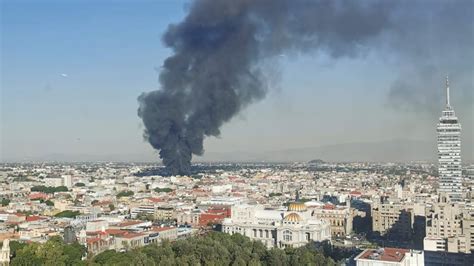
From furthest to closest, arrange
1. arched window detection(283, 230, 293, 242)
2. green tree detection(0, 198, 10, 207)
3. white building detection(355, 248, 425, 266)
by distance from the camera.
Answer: green tree detection(0, 198, 10, 207) < arched window detection(283, 230, 293, 242) < white building detection(355, 248, 425, 266)

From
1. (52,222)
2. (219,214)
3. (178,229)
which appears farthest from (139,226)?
(219,214)

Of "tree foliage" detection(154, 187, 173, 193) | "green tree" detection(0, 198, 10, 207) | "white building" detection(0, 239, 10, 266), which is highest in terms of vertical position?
"tree foliage" detection(154, 187, 173, 193)

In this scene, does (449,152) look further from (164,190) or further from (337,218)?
(164,190)

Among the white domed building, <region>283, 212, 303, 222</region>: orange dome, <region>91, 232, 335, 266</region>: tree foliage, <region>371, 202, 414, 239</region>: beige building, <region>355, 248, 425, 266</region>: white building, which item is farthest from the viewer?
<region>371, 202, 414, 239</region>: beige building

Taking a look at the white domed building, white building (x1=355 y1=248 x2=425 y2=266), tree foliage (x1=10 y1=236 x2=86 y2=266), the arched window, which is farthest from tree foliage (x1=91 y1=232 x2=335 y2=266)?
the arched window

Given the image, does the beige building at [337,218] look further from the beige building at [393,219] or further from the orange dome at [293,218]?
the orange dome at [293,218]

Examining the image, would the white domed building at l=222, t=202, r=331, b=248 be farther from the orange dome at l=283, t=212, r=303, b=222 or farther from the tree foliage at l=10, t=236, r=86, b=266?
the tree foliage at l=10, t=236, r=86, b=266

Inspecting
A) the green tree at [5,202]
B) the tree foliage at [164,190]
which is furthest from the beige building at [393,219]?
the green tree at [5,202]
